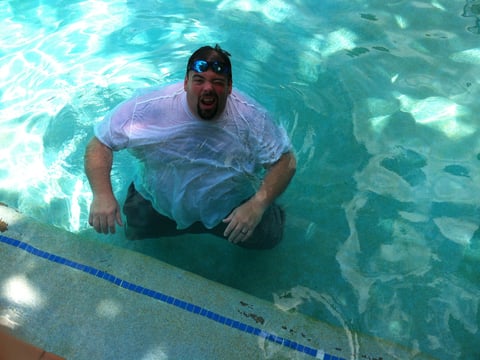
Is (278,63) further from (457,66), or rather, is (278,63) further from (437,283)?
(437,283)

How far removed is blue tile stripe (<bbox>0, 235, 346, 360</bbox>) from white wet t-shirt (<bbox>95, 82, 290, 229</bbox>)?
615mm

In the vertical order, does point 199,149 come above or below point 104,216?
above

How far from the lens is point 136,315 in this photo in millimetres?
2500

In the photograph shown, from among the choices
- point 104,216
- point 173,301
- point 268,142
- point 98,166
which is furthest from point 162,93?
point 173,301

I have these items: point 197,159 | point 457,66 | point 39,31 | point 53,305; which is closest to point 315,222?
point 197,159

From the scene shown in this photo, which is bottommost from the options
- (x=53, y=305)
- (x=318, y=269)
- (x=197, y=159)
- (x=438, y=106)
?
→ (x=318, y=269)

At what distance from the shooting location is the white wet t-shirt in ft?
9.35

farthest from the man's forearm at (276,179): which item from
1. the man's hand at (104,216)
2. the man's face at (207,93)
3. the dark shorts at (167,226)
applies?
the man's hand at (104,216)

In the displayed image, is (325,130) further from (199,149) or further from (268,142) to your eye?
(199,149)

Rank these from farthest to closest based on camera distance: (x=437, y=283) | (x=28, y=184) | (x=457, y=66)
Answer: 1. (x=457, y=66)
2. (x=28, y=184)
3. (x=437, y=283)

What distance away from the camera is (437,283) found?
327 centimetres

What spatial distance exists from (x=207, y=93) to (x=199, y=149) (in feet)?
1.06

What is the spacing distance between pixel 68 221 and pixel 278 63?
93.3 inches

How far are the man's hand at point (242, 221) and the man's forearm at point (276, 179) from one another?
96 mm
